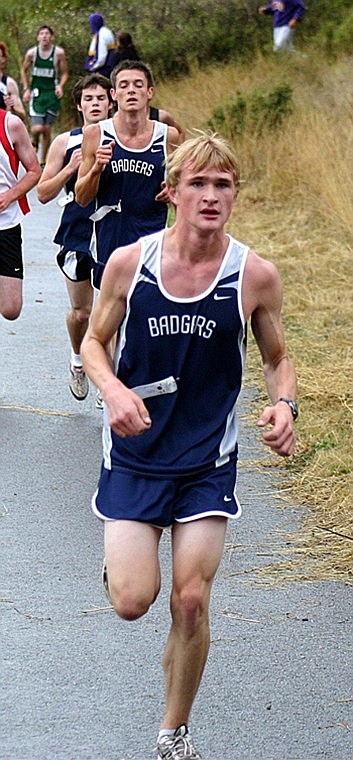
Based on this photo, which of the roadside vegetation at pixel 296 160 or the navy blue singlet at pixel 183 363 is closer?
the navy blue singlet at pixel 183 363

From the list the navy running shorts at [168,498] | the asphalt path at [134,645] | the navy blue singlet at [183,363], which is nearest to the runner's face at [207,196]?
the navy blue singlet at [183,363]

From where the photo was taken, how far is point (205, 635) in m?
4.40

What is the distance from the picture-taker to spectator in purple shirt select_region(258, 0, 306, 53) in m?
25.7

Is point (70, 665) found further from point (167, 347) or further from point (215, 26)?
point (215, 26)

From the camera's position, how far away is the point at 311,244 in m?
15.0

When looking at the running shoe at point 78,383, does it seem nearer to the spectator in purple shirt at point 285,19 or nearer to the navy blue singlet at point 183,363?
the navy blue singlet at point 183,363

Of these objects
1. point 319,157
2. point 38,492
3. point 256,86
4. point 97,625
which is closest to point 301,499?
point 38,492

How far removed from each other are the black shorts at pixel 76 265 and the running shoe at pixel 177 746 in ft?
15.6

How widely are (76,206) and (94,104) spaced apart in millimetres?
612

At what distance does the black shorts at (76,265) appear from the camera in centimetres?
895

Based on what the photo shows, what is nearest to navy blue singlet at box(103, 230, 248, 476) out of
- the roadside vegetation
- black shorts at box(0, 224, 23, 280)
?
the roadside vegetation

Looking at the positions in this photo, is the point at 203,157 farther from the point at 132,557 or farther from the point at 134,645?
the point at 134,645

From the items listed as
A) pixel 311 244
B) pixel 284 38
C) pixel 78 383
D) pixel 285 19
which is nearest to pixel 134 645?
pixel 78 383

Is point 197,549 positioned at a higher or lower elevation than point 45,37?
higher
